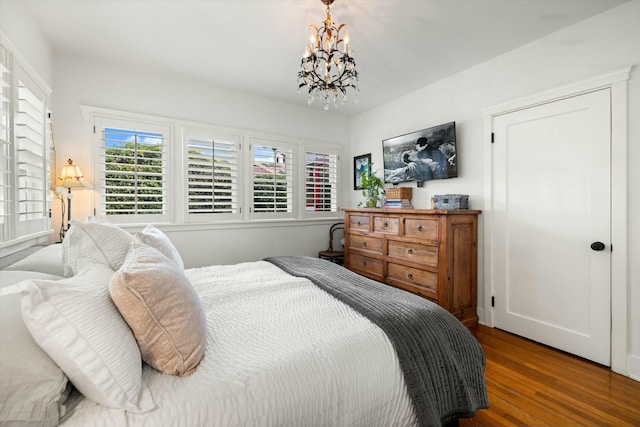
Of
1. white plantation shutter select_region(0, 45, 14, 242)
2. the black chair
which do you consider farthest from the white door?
white plantation shutter select_region(0, 45, 14, 242)

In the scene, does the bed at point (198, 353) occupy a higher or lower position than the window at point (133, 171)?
lower

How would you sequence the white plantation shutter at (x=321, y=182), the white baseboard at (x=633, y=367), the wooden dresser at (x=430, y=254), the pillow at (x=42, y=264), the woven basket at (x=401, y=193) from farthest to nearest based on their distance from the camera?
the white plantation shutter at (x=321, y=182) → the woven basket at (x=401, y=193) → the wooden dresser at (x=430, y=254) → the white baseboard at (x=633, y=367) → the pillow at (x=42, y=264)

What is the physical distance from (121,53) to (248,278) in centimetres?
254

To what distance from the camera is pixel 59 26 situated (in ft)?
7.72

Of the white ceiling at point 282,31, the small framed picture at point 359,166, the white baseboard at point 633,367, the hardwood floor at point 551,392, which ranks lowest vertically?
the hardwood floor at point 551,392

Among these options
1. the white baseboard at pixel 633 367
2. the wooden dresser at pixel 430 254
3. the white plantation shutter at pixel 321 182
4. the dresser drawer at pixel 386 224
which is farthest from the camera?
the white plantation shutter at pixel 321 182

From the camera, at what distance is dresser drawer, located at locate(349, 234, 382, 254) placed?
11.1 feet

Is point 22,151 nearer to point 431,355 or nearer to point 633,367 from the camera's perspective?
point 431,355

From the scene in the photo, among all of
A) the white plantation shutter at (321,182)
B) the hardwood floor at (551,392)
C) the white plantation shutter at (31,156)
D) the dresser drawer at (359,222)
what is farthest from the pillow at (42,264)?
the white plantation shutter at (321,182)

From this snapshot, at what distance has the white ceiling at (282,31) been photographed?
2.09 metres

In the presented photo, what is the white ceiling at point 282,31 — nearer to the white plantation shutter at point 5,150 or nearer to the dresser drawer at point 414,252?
the white plantation shutter at point 5,150

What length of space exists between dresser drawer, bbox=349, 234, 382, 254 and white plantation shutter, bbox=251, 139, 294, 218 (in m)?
0.97

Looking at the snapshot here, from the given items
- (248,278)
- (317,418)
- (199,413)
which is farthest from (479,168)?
(199,413)

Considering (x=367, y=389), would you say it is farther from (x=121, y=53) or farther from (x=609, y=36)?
(x=121, y=53)
